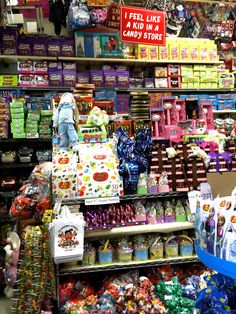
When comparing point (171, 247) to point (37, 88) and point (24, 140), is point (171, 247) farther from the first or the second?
point (37, 88)

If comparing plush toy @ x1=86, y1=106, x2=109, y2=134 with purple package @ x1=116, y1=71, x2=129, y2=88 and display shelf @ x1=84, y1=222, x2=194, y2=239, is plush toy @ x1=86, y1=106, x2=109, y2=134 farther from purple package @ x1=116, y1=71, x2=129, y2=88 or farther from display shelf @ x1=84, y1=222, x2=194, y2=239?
purple package @ x1=116, y1=71, x2=129, y2=88

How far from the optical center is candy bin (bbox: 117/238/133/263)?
111 inches

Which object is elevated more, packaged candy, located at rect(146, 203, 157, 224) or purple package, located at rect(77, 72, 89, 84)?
purple package, located at rect(77, 72, 89, 84)

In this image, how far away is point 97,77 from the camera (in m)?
4.73

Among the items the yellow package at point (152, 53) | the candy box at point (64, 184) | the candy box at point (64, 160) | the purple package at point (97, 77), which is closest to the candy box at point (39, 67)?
the purple package at point (97, 77)

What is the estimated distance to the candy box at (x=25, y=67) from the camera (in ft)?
14.7

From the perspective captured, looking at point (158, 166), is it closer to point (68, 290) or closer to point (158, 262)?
point (158, 262)

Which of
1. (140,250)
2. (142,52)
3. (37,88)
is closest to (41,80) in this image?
(37,88)

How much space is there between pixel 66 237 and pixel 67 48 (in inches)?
122

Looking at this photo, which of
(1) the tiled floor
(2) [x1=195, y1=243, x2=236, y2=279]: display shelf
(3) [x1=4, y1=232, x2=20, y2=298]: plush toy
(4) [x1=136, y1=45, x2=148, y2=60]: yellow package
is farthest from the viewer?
(4) [x1=136, y1=45, x2=148, y2=60]: yellow package

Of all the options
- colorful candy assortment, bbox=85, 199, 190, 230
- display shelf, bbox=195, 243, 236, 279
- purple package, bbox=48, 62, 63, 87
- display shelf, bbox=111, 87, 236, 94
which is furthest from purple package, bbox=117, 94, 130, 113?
display shelf, bbox=195, 243, 236, 279

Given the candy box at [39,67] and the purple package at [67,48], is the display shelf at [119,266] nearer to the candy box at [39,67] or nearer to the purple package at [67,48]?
the candy box at [39,67]

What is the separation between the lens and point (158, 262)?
289cm

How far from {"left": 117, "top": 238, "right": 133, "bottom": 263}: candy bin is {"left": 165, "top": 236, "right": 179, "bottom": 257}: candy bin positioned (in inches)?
13.0
